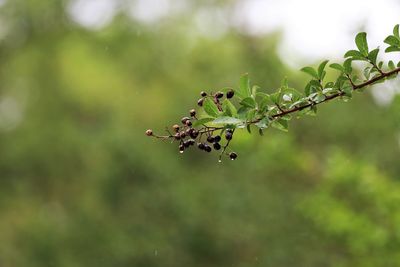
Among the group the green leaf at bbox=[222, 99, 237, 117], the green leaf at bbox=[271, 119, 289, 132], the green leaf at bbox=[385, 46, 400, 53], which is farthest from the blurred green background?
the green leaf at bbox=[222, 99, 237, 117]

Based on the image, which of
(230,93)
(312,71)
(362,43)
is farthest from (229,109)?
(362,43)

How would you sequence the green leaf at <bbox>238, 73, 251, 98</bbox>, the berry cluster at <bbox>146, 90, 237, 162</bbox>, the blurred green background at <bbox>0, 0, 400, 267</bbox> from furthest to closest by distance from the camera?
the blurred green background at <bbox>0, 0, 400, 267</bbox>
the green leaf at <bbox>238, 73, 251, 98</bbox>
the berry cluster at <bbox>146, 90, 237, 162</bbox>

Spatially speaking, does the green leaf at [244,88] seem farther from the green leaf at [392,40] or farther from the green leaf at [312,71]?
the green leaf at [392,40]

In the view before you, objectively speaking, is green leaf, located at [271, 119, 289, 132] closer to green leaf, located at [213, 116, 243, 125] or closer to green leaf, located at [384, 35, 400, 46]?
green leaf, located at [213, 116, 243, 125]

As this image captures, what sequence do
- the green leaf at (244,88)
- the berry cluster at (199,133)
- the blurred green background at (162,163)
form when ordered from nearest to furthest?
the berry cluster at (199,133) < the green leaf at (244,88) < the blurred green background at (162,163)

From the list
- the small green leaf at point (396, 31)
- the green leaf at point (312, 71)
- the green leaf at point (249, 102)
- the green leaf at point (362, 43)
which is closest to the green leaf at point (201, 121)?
the green leaf at point (249, 102)

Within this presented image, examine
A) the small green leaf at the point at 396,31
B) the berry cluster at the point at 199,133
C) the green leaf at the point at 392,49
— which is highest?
the small green leaf at the point at 396,31

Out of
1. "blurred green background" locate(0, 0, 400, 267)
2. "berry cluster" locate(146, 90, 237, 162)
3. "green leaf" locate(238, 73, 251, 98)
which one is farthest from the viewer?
"blurred green background" locate(0, 0, 400, 267)

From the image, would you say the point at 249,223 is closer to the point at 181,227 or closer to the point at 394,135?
the point at 181,227
